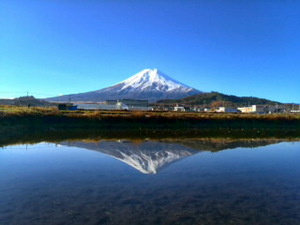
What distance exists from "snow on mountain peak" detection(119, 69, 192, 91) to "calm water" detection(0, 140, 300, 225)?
422 ft

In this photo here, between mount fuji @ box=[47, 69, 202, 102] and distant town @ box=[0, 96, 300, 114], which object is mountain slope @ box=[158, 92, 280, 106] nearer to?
mount fuji @ box=[47, 69, 202, 102]

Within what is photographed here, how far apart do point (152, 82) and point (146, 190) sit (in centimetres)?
15006

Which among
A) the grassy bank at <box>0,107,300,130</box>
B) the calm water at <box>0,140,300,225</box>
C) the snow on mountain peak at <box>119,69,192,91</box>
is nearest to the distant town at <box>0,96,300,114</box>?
the grassy bank at <box>0,107,300,130</box>

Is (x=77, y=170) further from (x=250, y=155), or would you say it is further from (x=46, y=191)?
(x=250, y=155)

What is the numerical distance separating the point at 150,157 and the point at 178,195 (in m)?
4.56

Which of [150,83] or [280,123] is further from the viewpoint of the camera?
[150,83]

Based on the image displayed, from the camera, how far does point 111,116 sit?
2334 cm

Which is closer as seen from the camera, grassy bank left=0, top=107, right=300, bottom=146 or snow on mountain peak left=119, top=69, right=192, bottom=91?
grassy bank left=0, top=107, right=300, bottom=146

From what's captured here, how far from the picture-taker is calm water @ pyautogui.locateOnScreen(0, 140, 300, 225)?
4039 mm

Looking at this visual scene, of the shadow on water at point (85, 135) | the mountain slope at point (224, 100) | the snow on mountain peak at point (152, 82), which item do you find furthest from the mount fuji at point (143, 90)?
the shadow on water at point (85, 135)

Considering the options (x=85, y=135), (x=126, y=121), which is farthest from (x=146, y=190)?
(x=126, y=121)

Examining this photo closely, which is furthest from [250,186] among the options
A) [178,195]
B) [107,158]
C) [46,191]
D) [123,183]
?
[107,158]

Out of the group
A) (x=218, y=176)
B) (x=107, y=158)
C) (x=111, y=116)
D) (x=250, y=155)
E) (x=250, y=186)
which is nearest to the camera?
(x=250, y=186)

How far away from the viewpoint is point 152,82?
154375mm
